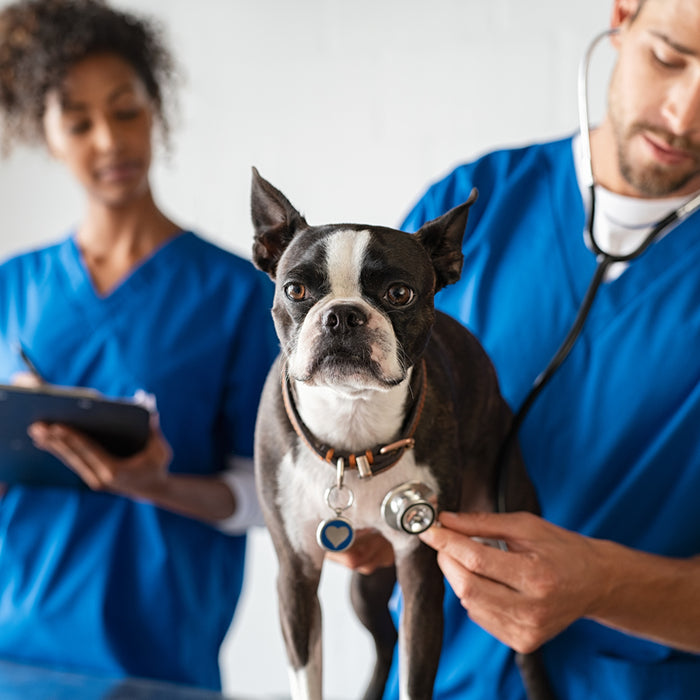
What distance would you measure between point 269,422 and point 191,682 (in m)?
1.00

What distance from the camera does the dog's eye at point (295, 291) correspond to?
1.93ft

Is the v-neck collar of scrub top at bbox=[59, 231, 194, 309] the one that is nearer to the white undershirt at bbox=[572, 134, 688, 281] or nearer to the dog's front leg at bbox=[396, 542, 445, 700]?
the white undershirt at bbox=[572, 134, 688, 281]

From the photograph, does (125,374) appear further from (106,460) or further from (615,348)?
(615,348)

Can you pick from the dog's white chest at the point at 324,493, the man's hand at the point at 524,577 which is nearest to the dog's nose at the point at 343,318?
the dog's white chest at the point at 324,493

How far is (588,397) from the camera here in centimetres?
99

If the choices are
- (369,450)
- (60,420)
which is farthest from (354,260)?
(60,420)

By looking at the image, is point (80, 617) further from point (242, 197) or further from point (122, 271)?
point (242, 197)

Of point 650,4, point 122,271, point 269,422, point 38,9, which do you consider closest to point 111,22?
point 38,9

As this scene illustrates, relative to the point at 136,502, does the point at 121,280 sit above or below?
above

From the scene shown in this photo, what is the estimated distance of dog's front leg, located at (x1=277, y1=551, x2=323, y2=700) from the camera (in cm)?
67

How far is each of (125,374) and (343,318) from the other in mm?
1003

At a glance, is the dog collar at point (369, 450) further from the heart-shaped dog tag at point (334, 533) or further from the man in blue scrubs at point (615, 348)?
the man in blue scrubs at point (615, 348)

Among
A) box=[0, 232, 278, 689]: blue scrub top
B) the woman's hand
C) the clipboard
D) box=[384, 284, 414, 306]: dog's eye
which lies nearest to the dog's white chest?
box=[384, 284, 414, 306]: dog's eye

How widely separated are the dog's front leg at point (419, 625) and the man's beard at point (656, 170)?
0.54 meters
